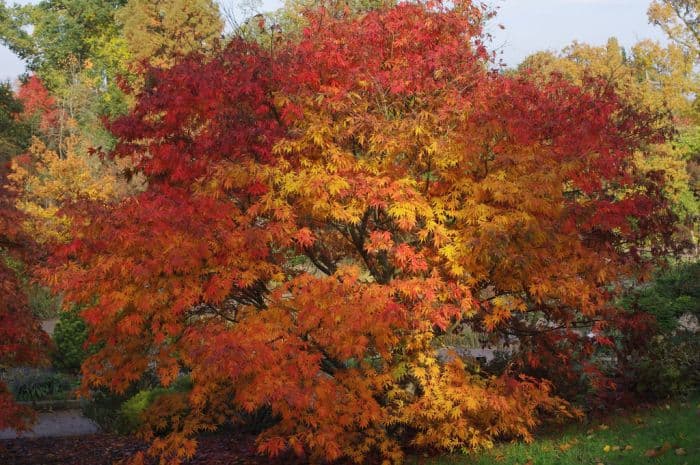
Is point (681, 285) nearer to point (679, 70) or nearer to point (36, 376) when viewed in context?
point (36, 376)

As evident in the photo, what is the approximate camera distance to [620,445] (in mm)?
7461

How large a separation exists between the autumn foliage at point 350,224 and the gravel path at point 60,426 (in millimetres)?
4979

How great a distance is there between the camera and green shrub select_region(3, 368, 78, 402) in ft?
48.1

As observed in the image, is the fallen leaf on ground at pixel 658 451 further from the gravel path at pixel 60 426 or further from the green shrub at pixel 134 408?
the gravel path at pixel 60 426

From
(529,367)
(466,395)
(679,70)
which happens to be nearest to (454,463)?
(466,395)

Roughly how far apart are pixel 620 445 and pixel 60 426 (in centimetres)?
1005

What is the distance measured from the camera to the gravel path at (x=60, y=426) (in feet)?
40.7

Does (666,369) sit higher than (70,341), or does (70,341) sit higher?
(70,341)

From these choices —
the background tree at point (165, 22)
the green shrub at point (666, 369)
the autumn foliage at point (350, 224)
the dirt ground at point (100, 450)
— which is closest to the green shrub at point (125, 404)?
the dirt ground at point (100, 450)

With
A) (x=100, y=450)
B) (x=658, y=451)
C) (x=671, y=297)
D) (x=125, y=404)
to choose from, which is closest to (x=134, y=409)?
(x=125, y=404)

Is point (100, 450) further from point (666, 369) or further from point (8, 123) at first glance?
point (8, 123)

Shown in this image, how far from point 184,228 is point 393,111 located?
9.53 feet

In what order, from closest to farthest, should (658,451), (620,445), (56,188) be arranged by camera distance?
(658,451)
(620,445)
(56,188)

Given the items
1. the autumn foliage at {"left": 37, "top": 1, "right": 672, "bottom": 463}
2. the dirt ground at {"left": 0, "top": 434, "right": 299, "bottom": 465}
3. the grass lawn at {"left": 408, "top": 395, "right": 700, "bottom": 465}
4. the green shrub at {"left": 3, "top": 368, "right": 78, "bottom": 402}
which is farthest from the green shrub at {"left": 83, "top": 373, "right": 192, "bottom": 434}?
the grass lawn at {"left": 408, "top": 395, "right": 700, "bottom": 465}
